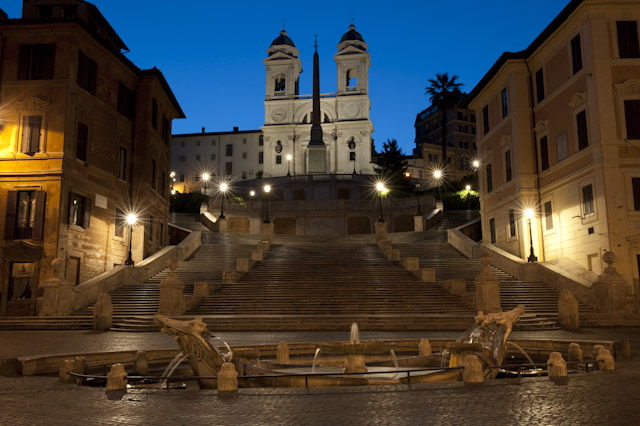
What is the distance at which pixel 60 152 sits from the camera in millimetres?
27281

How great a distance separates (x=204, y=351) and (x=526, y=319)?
14.3m

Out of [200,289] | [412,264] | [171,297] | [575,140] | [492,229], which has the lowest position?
[171,297]

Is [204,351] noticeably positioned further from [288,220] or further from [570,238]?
[288,220]

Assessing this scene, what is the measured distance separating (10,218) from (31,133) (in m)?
4.30

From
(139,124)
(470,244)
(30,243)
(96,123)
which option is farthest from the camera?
(139,124)

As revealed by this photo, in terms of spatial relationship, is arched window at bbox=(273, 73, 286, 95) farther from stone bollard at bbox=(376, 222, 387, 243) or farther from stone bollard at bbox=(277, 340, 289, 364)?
stone bollard at bbox=(277, 340, 289, 364)

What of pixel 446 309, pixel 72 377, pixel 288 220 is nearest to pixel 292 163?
pixel 288 220

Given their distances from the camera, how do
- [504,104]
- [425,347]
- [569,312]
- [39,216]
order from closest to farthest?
[425,347] < [569,312] < [39,216] < [504,104]

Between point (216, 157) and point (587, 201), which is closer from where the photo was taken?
point (587, 201)

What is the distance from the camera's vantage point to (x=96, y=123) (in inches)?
1204

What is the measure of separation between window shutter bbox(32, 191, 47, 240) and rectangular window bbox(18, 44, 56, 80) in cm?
630

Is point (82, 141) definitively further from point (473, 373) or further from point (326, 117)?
point (326, 117)

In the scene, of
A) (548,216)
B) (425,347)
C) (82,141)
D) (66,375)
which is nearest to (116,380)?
(66,375)

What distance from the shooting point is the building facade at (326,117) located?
3388 inches
